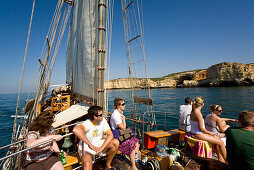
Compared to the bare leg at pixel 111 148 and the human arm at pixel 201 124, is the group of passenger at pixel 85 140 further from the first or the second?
the human arm at pixel 201 124

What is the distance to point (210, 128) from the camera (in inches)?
117

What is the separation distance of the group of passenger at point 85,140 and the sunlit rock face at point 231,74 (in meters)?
62.5

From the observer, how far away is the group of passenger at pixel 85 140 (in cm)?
173

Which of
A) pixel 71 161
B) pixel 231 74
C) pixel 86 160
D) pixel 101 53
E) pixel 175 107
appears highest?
pixel 231 74

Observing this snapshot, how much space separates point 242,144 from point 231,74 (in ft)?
207

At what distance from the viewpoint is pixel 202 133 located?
2666mm

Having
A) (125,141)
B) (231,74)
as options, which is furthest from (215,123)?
(231,74)

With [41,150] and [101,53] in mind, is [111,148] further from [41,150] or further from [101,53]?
[101,53]

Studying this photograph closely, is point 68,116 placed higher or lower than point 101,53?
lower

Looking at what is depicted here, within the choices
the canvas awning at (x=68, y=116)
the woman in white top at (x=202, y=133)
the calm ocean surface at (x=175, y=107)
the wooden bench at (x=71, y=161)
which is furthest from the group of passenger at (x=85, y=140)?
the calm ocean surface at (x=175, y=107)

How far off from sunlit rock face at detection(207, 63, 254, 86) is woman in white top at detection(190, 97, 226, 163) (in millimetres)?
60985

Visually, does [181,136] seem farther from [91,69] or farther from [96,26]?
[96,26]

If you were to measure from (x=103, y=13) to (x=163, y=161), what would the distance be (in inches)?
190

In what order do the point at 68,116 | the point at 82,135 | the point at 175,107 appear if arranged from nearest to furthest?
1. the point at 82,135
2. the point at 68,116
3. the point at 175,107
